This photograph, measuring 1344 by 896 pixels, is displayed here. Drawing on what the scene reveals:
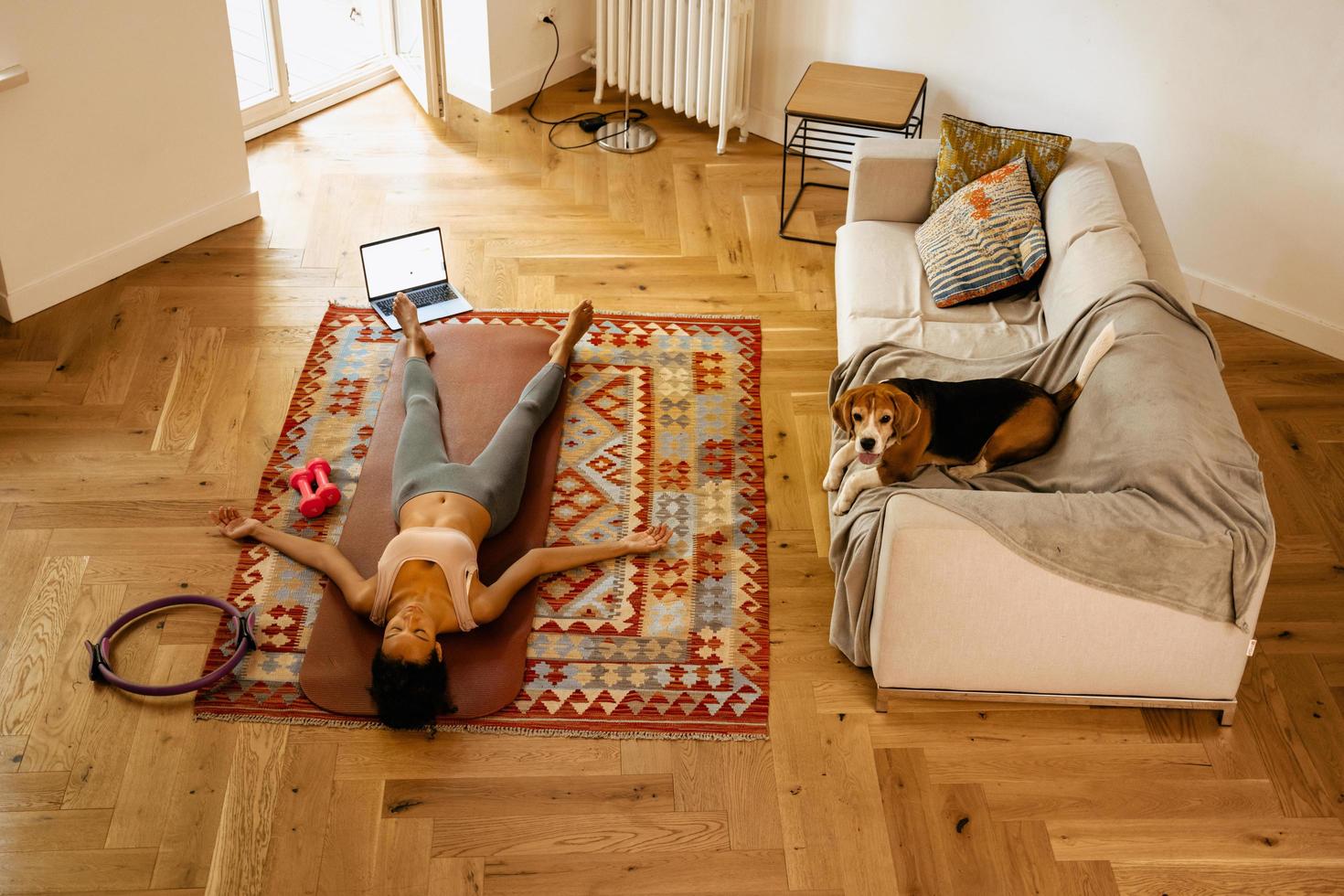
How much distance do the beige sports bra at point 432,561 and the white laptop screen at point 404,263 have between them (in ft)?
4.68

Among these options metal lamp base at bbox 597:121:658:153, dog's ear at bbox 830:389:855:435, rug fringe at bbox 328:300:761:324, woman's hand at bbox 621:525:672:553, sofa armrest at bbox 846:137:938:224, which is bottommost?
woman's hand at bbox 621:525:672:553

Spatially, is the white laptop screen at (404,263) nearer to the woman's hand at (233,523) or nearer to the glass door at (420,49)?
the woman's hand at (233,523)

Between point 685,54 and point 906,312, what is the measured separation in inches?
78.5

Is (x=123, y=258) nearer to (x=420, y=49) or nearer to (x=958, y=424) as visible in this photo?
(x=420, y=49)

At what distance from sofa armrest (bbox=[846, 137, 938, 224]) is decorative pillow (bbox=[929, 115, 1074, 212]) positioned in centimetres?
8

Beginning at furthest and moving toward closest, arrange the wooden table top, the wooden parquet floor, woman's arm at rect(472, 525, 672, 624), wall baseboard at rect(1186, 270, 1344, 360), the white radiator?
the white radiator < the wooden table top < wall baseboard at rect(1186, 270, 1344, 360) < woman's arm at rect(472, 525, 672, 624) < the wooden parquet floor

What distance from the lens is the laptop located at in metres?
4.11

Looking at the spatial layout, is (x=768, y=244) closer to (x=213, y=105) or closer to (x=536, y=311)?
(x=536, y=311)

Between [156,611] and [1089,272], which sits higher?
[1089,272]

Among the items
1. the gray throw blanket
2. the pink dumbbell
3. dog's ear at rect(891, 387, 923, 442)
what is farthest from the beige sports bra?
dog's ear at rect(891, 387, 923, 442)

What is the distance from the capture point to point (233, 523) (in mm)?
3279

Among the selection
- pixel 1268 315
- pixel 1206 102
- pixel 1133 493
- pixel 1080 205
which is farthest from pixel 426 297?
pixel 1268 315

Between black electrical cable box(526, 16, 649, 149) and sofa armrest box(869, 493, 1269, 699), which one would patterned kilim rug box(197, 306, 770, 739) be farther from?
black electrical cable box(526, 16, 649, 149)

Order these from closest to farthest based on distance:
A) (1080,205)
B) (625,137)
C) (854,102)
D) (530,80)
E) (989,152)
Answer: (1080,205), (989,152), (854,102), (625,137), (530,80)
